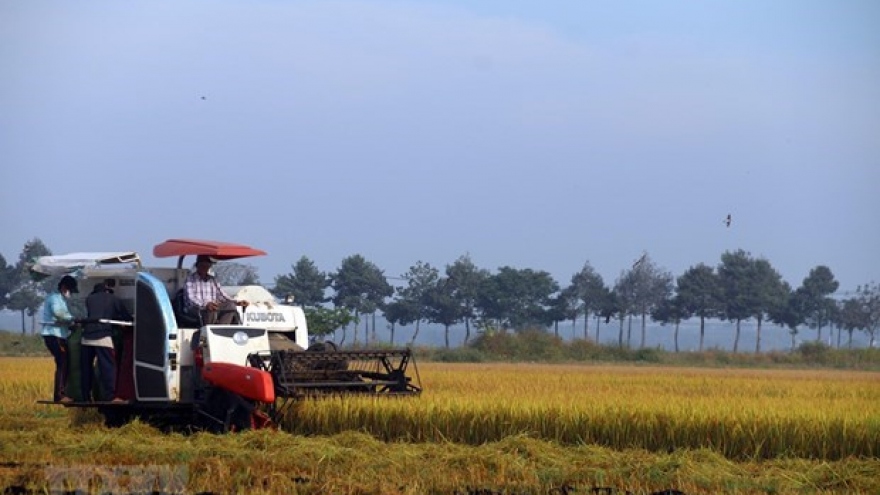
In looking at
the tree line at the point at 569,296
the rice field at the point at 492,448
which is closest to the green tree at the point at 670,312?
the tree line at the point at 569,296

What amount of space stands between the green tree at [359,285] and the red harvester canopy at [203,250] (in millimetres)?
63854

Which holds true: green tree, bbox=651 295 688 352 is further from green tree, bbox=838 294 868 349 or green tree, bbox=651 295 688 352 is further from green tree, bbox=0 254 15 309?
green tree, bbox=0 254 15 309

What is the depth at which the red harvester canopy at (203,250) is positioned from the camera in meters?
17.5

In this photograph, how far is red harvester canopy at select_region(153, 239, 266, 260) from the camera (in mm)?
17516

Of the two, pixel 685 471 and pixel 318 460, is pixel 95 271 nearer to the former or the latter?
pixel 318 460

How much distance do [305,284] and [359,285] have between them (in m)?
8.19

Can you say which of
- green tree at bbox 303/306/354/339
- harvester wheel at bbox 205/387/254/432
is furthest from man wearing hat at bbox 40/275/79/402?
green tree at bbox 303/306/354/339

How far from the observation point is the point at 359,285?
83.6 meters

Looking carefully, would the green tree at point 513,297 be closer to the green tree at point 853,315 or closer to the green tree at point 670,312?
the green tree at point 670,312

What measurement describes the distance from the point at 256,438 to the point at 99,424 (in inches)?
127

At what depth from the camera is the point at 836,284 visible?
93.0 m

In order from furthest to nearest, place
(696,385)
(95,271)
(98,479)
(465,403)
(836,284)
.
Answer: (836,284)
(696,385)
(95,271)
(465,403)
(98,479)

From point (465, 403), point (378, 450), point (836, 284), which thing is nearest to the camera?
point (378, 450)

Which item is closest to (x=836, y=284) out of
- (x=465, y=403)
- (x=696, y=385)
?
(x=696, y=385)
